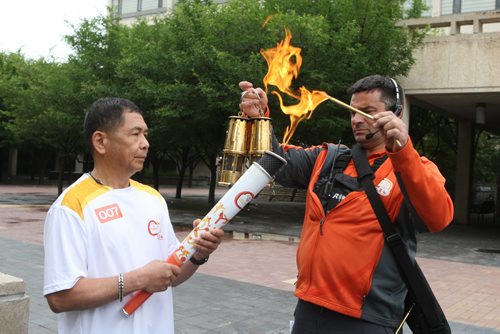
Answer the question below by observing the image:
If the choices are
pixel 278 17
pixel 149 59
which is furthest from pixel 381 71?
pixel 149 59

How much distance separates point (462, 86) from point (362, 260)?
1326 cm

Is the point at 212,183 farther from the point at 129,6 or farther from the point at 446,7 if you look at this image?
the point at 129,6

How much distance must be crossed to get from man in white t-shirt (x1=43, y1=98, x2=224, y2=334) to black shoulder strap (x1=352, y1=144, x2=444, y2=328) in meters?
0.77

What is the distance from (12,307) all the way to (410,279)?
2.78m

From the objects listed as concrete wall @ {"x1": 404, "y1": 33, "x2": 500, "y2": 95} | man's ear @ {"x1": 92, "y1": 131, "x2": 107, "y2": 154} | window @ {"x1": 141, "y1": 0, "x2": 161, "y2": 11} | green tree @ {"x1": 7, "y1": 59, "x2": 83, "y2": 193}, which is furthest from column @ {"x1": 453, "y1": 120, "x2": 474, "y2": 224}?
window @ {"x1": 141, "y1": 0, "x2": 161, "y2": 11}

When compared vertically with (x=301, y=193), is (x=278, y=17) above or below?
above

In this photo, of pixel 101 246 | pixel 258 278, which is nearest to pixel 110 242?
pixel 101 246

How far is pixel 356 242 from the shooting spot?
236 cm

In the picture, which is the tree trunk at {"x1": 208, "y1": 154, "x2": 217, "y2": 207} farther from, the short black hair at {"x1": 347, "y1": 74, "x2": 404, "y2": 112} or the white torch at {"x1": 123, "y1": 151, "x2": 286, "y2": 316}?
the white torch at {"x1": 123, "y1": 151, "x2": 286, "y2": 316}

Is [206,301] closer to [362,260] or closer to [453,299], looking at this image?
[453,299]

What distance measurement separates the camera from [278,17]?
13.2 metres

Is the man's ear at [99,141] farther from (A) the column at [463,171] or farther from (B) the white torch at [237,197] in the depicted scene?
(A) the column at [463,171]

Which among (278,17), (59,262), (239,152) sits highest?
(278,17)

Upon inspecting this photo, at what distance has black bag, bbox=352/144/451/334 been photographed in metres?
2.31
